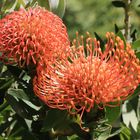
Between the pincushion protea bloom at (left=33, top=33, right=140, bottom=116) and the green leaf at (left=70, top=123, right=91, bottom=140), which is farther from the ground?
the pincushion protea bloom at (left=33, top=33, right=140, bottom=116)

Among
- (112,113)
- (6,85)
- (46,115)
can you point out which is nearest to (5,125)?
(6,85)

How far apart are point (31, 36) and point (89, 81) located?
25cm

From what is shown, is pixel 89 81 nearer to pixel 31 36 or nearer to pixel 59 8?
pixel 31 36

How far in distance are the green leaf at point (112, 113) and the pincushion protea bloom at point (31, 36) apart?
0.73ft

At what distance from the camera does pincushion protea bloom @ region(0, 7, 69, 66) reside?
1687 millimetres

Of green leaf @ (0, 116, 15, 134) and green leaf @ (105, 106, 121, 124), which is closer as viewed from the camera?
green leaf @ (105, 106, 121, 124)

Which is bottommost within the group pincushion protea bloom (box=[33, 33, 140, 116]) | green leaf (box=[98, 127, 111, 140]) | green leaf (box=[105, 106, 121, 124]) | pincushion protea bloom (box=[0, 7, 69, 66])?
green leaf (box=[98, 127, 111, 140])

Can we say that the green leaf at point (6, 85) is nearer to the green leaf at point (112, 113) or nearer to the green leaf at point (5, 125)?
the green leaf at point (5, 125)

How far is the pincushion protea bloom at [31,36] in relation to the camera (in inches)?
66.4

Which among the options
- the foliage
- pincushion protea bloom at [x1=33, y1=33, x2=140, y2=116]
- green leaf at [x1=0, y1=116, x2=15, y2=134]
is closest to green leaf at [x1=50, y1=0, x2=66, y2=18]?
the foliage

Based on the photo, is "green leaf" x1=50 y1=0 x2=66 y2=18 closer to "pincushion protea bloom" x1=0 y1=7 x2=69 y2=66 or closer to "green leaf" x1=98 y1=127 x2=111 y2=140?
"pincushion protea bloom" x1=0 y1=7 x2=69 y2=66

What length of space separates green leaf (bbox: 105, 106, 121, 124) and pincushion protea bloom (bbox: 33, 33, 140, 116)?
23 mm

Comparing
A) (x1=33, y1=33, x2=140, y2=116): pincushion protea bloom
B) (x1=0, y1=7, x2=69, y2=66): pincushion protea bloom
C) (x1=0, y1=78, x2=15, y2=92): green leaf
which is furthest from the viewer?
(x1=0, y1=78, x2=15, y2=92): green leaf

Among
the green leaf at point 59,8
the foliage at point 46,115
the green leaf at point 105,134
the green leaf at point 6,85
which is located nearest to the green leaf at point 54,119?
the foliage at point 46,115
